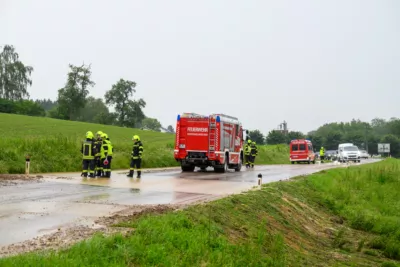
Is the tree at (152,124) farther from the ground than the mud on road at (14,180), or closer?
farther from the ground

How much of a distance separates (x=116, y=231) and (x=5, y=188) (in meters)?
7.18

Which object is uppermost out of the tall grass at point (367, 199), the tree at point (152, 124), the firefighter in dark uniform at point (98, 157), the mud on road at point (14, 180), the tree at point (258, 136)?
the tree at point (152, 124)

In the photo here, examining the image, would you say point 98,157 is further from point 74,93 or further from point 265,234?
point 74,93

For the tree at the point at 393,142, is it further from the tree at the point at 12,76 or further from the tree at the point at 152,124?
the tree at the point at 12,76

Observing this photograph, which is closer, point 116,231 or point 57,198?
point 116,231

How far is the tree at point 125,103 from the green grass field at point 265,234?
98.4 metres

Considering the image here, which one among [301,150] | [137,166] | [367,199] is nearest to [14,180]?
[137,166]

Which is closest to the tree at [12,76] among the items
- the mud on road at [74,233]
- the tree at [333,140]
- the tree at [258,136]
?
the tree at [258,136]

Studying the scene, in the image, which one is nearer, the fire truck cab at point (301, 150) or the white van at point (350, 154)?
the fire truck cab at point (301, 150)

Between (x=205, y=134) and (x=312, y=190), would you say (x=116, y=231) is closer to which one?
(x=312, y=190)

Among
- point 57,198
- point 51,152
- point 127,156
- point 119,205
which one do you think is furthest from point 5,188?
point 127,156

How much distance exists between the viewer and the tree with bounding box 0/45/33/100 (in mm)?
107000

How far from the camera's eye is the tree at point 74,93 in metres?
110

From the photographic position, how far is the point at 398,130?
144500mm
